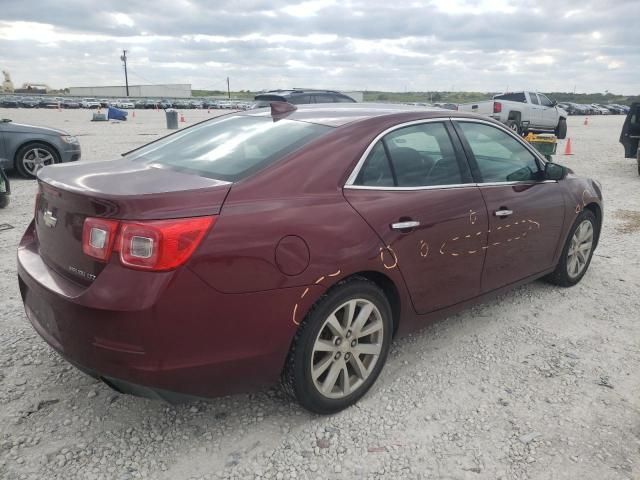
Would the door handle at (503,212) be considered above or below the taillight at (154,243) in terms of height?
below

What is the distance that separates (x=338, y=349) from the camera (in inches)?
107

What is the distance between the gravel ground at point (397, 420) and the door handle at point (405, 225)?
96 centimetres

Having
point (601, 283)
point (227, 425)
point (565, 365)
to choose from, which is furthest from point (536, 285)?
point (227, 425)

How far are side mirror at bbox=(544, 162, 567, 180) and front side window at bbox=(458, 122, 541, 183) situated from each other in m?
0.07

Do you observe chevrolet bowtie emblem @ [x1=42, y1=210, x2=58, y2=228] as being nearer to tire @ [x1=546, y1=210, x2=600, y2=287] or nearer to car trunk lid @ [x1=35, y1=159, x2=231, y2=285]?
car trunk lid @ [x1=35, y1=159, x2=231, y2=285]

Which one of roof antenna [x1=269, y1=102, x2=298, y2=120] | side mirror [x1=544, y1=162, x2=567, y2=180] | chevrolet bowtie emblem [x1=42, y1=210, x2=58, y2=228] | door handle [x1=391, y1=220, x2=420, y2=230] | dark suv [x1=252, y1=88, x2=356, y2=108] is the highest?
dark suv [x1=252, y1=88, x2=356, y2=108]

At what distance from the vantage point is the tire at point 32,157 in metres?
9.19

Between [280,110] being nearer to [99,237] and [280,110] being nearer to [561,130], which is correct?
[99,237]

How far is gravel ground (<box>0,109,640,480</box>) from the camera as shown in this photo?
242cm

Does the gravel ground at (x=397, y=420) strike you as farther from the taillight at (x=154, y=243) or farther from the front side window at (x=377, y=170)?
the front side window at (x=377, y=170)

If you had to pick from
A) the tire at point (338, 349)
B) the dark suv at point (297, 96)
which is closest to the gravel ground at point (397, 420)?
the tire at point (338, 349)

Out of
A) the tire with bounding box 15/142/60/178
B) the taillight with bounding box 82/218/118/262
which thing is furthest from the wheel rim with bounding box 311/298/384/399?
the tire with bounding box 15/142/60/178

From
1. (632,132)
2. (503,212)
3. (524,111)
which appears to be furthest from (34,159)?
(524,111)

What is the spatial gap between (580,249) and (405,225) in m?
2.57
